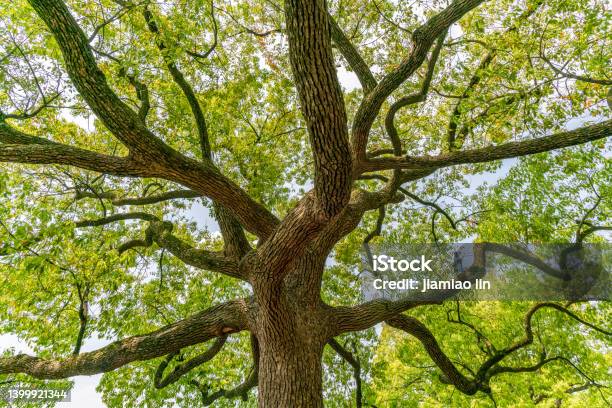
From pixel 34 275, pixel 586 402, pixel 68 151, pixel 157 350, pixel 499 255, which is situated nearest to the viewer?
pixel 68 151

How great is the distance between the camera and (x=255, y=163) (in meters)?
8.04

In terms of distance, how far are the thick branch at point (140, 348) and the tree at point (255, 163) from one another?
30 millimetres

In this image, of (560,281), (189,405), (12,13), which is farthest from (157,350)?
(560,281)

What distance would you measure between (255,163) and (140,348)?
4424 mm

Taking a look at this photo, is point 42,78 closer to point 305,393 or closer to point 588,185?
point 305,393

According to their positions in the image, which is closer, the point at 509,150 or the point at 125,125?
the point at 125,125

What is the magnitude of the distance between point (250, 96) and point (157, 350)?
6.01 metres

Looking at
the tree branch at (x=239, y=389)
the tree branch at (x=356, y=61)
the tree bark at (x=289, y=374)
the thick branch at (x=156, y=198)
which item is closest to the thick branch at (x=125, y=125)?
the tree bark at (x=289, y=374)

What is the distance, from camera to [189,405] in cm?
865

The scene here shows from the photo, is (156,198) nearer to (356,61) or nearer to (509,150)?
(356,61)

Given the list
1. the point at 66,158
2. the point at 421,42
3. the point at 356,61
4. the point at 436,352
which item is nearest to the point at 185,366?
the point at 66,158

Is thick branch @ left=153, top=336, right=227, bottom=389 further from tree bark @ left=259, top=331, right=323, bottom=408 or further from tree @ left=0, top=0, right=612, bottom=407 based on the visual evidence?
tree bark @ left=259, top=331, right=323, bottom=408

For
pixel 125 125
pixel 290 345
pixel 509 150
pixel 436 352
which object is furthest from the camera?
pixel 436 352

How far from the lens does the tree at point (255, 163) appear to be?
163 inches
